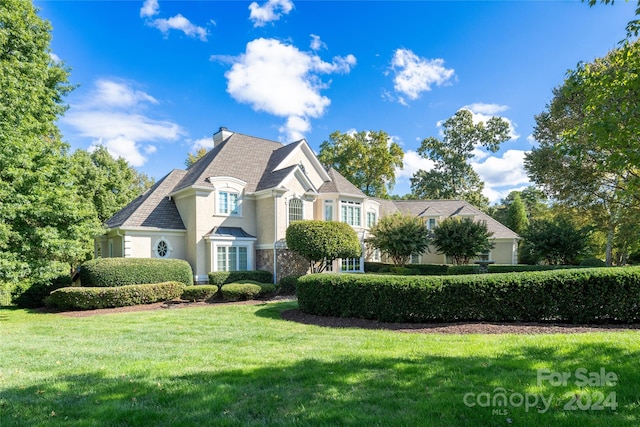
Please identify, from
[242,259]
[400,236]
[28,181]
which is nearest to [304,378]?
[28,181]

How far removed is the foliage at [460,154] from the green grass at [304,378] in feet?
130

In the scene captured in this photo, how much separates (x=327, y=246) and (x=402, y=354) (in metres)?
12.5

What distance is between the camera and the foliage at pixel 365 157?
3816 cm

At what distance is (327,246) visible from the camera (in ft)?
59.9

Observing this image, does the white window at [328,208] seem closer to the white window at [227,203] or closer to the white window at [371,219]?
the white window at [371,219]

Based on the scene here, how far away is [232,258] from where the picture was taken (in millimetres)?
19406

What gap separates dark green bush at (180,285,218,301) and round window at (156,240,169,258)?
386 centimetres

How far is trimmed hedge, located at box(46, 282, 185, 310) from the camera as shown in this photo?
1411cm

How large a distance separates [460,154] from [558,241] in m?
22.3

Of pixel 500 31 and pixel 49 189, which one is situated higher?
pixel 500 31

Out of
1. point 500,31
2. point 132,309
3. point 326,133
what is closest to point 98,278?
point 132,309

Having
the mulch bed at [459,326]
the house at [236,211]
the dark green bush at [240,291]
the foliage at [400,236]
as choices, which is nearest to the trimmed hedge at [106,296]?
the dark green bush at [240,291]

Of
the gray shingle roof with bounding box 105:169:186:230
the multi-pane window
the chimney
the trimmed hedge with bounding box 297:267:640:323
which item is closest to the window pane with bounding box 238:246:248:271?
the gray shingle roof with bounding box 105:169:186:230

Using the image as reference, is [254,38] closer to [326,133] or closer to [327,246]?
[327,246]
